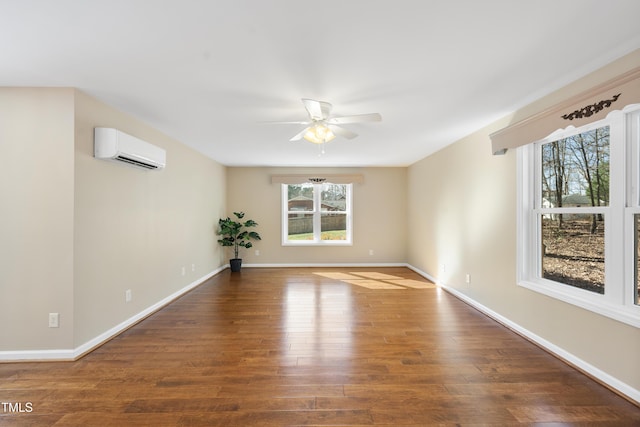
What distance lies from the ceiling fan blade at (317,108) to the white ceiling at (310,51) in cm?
14

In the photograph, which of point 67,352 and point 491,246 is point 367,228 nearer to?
point 491,246

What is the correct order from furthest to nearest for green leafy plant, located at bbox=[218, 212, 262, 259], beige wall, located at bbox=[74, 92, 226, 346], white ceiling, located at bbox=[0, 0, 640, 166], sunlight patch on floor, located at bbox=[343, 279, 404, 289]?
green leafy plant, located at bbox=[218, 212, 262, 259]
sunlight patch on floor, located at bbox=[343, 279, 404, 289]
beige wall, located at bbox=[74, 92, 226, 346]
white ceiling, located at bbox=[0, 0, 640, 166]

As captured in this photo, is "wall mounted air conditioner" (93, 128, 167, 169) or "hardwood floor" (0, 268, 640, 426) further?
"wall mounted air conditioner" (93, 128, 167, 169)

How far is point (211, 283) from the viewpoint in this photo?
5043 millimetres

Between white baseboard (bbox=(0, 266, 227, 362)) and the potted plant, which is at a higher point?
the potted plant

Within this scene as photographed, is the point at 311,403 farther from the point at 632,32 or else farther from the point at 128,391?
the point at 632,32

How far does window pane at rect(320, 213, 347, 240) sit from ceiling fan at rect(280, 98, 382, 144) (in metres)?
3.80

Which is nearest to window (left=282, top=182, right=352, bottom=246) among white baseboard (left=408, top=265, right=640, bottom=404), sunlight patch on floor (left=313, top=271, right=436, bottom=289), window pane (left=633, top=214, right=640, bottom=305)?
sunlight patch on floor (left=313, top=271, right=436, bottom=289)

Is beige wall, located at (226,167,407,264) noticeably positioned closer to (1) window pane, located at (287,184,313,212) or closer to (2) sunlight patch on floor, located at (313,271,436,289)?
(1) window pane, located at (287,184,313,212)

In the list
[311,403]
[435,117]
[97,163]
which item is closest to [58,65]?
[97,163]

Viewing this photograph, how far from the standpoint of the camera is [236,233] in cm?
598

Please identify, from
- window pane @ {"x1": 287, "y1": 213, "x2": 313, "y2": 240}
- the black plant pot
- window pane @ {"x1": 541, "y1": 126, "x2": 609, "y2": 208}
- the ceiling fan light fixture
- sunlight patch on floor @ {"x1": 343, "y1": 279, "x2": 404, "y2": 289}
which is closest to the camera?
window pane @ {"x1": 541, "y1": 126, "x2": 609, "y2": 208}

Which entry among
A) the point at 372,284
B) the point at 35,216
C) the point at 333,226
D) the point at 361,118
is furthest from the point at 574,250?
the point at 333,226

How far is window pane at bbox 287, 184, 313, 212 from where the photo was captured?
265 inches
